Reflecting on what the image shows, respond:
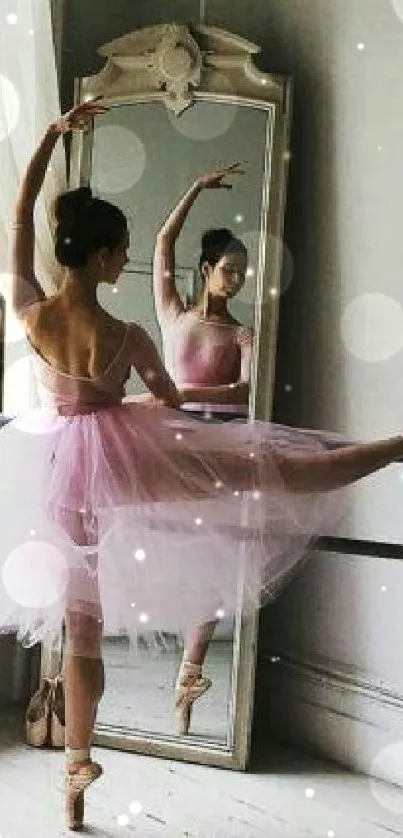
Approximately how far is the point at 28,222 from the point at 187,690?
93 cm

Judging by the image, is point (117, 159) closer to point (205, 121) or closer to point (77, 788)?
point (205, 121)

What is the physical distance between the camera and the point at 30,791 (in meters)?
2.22

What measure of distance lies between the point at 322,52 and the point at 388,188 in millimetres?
324

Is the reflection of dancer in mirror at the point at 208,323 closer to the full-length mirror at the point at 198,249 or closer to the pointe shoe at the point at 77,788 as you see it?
the full-length mirror at the point at 198,249

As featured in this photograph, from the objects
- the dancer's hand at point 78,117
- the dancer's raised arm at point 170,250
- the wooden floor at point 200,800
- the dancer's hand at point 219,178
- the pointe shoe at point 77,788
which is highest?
the dancer's hand at point 78,117

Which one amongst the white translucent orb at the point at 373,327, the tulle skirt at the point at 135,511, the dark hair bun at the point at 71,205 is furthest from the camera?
the white translucent orb at the point at 373,327

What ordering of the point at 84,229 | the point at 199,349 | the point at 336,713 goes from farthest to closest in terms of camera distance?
the point at 336,713 < the point at 199,349 < the point at 84,229

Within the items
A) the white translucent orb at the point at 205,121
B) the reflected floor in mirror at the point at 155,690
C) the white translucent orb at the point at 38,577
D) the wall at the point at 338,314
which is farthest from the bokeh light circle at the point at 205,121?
the reflected floor in mirror at the point at 155,690

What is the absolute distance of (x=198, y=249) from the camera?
2.34 metres

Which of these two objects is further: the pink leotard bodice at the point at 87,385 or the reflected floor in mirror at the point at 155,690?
the reflected floor in mirror at the point at 155,690

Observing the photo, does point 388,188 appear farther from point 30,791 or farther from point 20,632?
point 30,791

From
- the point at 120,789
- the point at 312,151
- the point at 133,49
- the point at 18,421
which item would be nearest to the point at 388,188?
the point at 312,151

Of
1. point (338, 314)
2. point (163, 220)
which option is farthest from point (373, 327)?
point (163, 220)

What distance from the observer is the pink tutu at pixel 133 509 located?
2.02 metres
